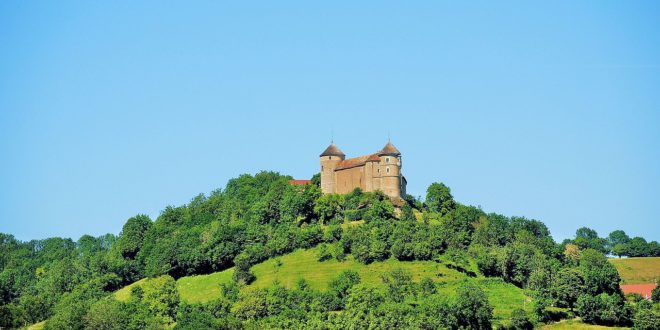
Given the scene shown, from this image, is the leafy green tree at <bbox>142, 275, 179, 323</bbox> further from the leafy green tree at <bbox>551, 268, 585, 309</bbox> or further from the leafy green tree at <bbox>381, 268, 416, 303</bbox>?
the leafy green tree at <bbox>551, 268, 585, 309</bbox>

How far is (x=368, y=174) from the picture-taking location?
122875 millimetres

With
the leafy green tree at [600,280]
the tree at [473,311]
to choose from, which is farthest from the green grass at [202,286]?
the leafy green tree at [600,280]

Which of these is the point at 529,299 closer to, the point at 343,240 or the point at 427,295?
the point at 427,295

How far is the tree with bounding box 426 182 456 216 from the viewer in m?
123

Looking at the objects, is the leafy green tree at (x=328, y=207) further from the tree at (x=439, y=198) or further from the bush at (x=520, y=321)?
the bush at (x=520, y=321)

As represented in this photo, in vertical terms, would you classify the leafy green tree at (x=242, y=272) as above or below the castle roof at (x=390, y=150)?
below

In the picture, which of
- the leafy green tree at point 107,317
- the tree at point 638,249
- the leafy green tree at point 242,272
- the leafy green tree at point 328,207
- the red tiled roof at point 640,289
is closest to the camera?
the leafy green tree at point 107,317

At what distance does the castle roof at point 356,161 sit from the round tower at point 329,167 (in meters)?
0.76

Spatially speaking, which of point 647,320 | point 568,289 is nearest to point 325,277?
point 568,289

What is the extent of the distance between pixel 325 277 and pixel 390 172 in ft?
68.1

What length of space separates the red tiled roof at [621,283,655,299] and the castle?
91.0 feet

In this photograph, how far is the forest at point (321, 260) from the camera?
3563 inches

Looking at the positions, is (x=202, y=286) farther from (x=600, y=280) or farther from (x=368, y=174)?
(x=600, y=280)

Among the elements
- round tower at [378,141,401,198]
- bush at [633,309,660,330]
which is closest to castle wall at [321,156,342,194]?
round tower at [378,141,401,198]
